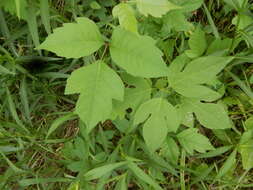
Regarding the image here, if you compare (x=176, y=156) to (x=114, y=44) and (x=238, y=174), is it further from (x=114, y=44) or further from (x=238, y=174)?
(x=114, y=44)

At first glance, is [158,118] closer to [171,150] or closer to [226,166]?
[171,150]

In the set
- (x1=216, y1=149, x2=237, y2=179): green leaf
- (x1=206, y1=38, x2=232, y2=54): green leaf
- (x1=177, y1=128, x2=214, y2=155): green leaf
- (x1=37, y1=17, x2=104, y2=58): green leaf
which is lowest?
(x1=216, y1=149, x2=237, y2=179): green leaf

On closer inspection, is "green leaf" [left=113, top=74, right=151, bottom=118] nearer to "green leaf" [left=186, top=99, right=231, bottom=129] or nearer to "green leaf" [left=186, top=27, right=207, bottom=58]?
"green leaf" [left=186, top=99, right=231, bottom=129]

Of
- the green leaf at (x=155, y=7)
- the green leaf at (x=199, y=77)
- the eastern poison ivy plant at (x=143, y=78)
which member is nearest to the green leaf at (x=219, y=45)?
the eastern poison ivy plant at (x=143, y=78)

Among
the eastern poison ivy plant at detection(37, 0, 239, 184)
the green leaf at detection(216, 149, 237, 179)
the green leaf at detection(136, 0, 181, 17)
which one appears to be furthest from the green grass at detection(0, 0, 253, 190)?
the green leaf at detection(136, 0, 181, 17)

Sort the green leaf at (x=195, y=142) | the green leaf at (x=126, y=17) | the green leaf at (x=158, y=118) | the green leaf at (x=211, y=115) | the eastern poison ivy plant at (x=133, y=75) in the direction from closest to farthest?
1. the green leaf at (x=126, y=17)
2. the eastern poison ivy plant at (x=133, y=75)
3. the green leaf at (x=158, y=118)
4. the green leaf at (x=211, y=115)
5. the green leaf at (x=195, y=142)

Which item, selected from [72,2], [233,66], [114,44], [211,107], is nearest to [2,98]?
[72,2]

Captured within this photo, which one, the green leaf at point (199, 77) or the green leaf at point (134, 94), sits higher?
the green leaf at point (199, 77)

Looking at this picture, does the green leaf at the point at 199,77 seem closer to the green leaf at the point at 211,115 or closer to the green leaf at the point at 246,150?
the green leaf at the point at 211,115
